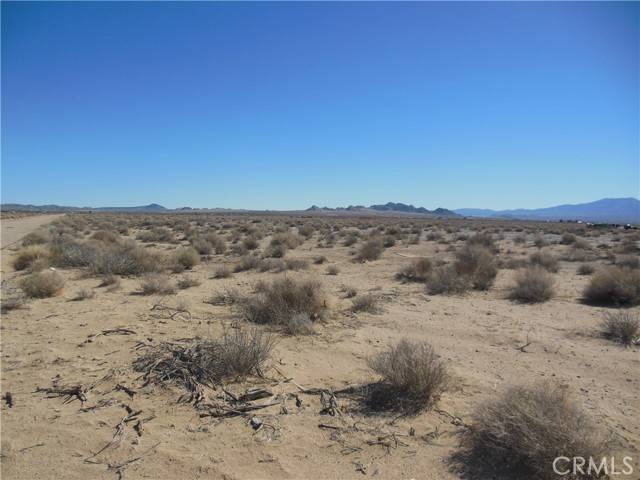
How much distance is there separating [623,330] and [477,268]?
5.33 meters

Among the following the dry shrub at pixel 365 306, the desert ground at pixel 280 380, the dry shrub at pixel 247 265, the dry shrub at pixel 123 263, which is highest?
the dry shrub at pixel 123 263

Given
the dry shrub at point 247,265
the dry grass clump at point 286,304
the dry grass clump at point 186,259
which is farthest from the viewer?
the dry grass clump at point 186,259

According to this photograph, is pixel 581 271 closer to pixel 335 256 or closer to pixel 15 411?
pixel 335 256

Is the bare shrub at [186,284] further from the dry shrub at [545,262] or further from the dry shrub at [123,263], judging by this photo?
the dry shrub at [545,262]

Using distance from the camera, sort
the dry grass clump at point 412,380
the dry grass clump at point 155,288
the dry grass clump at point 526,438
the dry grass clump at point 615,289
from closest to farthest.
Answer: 1. the dry grass clump at point 526,438
2. the dry grass clump at point 412,380
3. the dry grass clump at point 615,289
4. the dry grass clump at point 155,288

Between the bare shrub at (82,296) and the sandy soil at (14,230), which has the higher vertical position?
the sandy soil at (14,230)

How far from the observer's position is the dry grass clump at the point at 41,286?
9.19 m

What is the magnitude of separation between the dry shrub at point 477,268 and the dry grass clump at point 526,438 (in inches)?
317

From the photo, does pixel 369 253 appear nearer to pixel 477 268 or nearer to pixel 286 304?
pixel 477 268

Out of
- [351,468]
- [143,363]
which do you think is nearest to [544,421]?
[351,468]

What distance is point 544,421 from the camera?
132 inches

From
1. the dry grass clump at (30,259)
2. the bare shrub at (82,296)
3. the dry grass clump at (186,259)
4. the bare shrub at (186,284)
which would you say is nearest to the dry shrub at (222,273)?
the bare shrub at (186,284)

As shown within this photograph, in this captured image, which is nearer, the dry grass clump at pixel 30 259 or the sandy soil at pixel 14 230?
the dry grass clump at pixel 30 259

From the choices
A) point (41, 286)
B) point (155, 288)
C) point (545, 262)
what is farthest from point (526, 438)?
point (545, 262)
